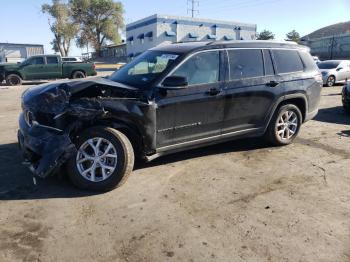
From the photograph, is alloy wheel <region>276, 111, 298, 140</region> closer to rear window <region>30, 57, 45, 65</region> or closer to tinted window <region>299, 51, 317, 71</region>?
tinted window <region>299, 51, 317, 71</region>

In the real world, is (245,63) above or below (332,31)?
below

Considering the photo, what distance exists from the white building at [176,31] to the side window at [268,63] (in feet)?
133

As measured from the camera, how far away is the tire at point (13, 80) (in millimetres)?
20822

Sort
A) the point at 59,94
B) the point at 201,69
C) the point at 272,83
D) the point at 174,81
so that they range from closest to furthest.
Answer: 1. the point at 59,94
2. the point at 174,81
3. the point at 201,69
4. the point at 272,83

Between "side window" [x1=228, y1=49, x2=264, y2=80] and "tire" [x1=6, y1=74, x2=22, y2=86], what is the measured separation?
18.4 m

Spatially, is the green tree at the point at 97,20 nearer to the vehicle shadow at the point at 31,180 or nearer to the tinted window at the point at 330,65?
the tinted window at the point at 330,65

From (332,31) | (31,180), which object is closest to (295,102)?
(31,180)

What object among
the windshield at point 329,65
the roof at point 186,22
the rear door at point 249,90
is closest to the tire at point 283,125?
the rear door at point 249,90

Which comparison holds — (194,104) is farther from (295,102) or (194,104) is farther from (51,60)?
(51,60)

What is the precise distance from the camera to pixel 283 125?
21.3 feet

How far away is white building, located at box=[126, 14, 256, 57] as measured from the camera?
47.9m

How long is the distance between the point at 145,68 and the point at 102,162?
1.78 metres

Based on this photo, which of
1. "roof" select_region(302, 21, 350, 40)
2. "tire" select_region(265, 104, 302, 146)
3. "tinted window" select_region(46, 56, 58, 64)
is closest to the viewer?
"tire" select_region(265, 104, 302, 146)

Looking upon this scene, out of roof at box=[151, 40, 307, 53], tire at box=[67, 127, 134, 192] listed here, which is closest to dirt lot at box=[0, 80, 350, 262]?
tire at box=[67, 127, 134, 192]
